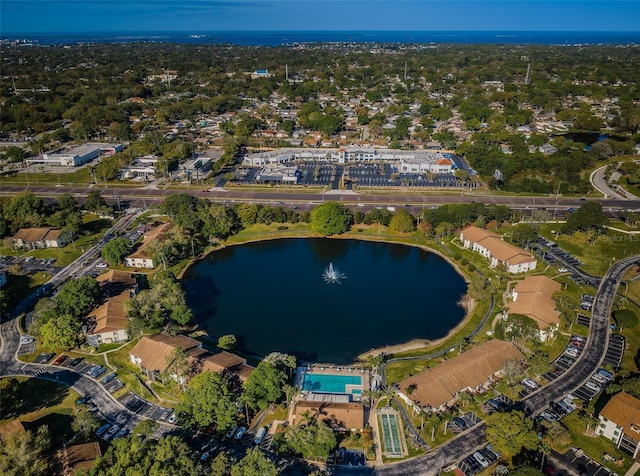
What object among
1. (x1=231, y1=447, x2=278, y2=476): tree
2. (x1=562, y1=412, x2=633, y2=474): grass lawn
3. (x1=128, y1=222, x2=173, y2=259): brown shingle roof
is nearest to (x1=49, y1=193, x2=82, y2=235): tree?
(x1=128, y1=222, x2=173, y2=259): brown shingle roof

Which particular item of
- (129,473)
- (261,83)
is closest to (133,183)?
(129,473)

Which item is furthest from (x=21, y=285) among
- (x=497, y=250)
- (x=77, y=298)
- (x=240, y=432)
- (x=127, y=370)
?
(x=497, y=250)

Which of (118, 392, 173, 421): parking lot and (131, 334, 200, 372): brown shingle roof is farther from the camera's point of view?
(131, 334, 200, 372): brown shingle roof

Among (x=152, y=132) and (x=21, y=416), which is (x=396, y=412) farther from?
(x=152, y=132)

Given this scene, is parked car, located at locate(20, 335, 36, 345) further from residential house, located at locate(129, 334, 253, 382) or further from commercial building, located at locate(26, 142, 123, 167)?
commercial building, located at locate(26, 142, 123, 167)

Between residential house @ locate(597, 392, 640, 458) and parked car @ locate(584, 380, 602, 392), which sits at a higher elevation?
residential house @ locate(597, 392, 640, 458)

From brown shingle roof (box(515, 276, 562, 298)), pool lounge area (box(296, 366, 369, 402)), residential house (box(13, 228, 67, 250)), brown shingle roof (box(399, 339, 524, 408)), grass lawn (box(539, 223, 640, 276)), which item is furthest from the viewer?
residential house (box(13, 228, 67, 250))
